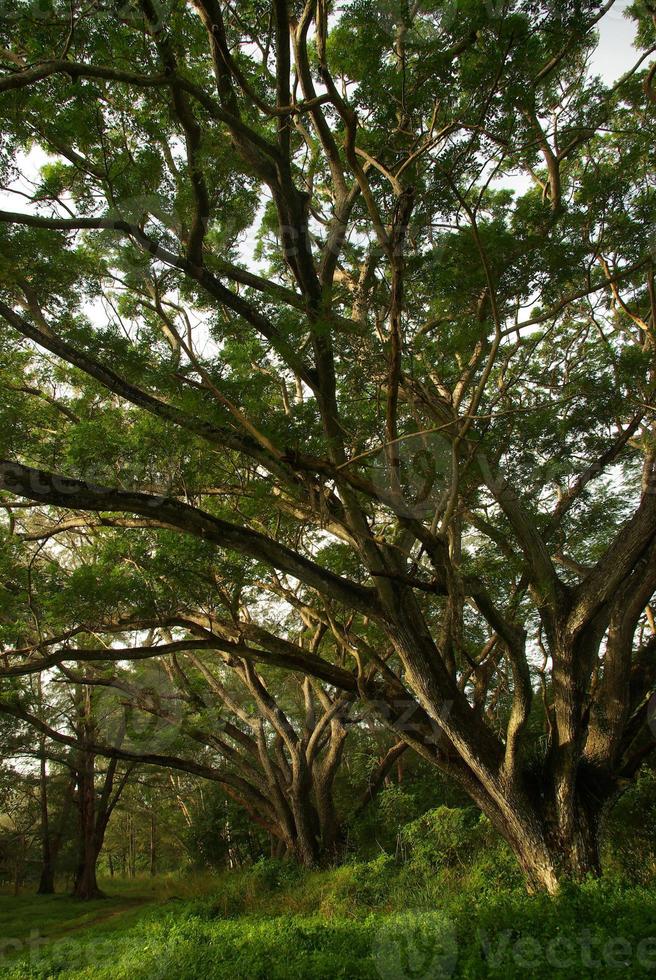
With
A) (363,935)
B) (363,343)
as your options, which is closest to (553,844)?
(363,935)

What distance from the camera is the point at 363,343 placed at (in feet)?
19.3

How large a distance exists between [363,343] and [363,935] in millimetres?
5040

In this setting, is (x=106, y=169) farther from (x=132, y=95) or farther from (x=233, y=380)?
(x=233, y=380)

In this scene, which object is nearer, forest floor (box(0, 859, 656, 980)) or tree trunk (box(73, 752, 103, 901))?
forest floor (box(0, 859, 656, 980))

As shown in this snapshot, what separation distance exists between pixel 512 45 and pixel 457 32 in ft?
1.55

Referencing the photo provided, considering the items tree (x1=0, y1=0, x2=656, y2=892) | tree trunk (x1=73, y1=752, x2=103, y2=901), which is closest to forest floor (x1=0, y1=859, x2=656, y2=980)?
tree (x1=0, y1=0, x2=656, y2=892)

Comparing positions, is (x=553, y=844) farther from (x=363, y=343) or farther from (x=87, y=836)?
(x=87, y=836)

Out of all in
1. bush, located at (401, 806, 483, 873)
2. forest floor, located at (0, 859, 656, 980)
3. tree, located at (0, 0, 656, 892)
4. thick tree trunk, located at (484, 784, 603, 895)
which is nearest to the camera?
forest floor, located at (0, 859, 656, 980)

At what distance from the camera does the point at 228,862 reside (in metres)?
15.3

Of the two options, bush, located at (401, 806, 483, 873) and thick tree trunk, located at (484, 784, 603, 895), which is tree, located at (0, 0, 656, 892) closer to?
thick tree trunk, located at (484, 784, 603, 895)

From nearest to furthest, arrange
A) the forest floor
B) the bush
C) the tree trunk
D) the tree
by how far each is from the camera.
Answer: the forest floor → the tree → the bush → the tree trunk

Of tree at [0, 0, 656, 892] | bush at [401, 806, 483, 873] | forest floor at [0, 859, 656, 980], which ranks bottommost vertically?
→ forest floor at [0, 859, 656, 980]

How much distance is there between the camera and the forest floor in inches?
152

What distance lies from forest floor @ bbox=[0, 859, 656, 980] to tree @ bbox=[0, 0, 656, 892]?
1407 mm
